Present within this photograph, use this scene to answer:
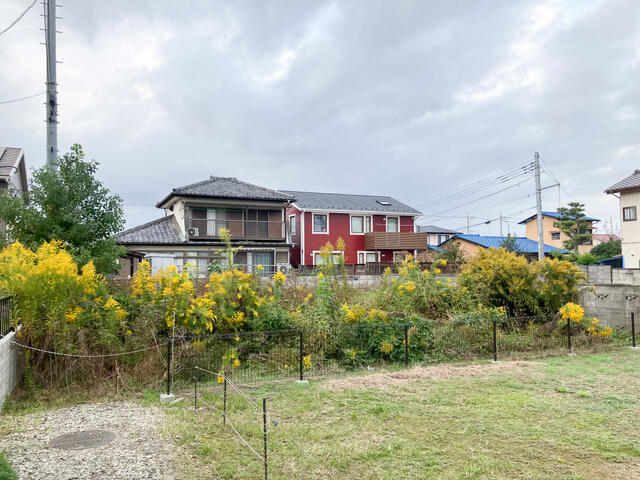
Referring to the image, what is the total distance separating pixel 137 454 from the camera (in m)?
4.23

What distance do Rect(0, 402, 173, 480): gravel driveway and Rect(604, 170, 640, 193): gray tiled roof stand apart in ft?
84.1

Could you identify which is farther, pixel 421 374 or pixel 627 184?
pixel 627 184

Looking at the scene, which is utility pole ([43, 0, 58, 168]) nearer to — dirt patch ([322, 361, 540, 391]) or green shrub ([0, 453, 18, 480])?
dirt patch ([322, 361, 540, 391])

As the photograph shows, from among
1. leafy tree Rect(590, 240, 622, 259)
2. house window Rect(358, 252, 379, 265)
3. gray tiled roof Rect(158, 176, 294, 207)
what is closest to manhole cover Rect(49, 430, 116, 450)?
gray tiled roof Rect(158, 176, 294, 207)

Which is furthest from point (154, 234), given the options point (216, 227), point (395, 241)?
point (395, 241)

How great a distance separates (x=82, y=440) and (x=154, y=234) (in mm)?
17625

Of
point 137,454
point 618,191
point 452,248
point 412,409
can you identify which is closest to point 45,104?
point 137,454

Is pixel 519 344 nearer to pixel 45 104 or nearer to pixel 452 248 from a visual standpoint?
pixel 45 104

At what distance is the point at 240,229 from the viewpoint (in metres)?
22.5

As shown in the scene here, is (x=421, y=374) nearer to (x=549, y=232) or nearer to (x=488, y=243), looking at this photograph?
(x=488, y=243)

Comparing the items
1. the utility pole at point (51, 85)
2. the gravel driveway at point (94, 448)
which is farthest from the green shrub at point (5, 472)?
the utility pole at point (51, 85)

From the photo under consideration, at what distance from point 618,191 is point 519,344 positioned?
19.2m

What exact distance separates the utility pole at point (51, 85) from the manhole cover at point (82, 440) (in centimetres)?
581

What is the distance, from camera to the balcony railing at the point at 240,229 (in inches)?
843
